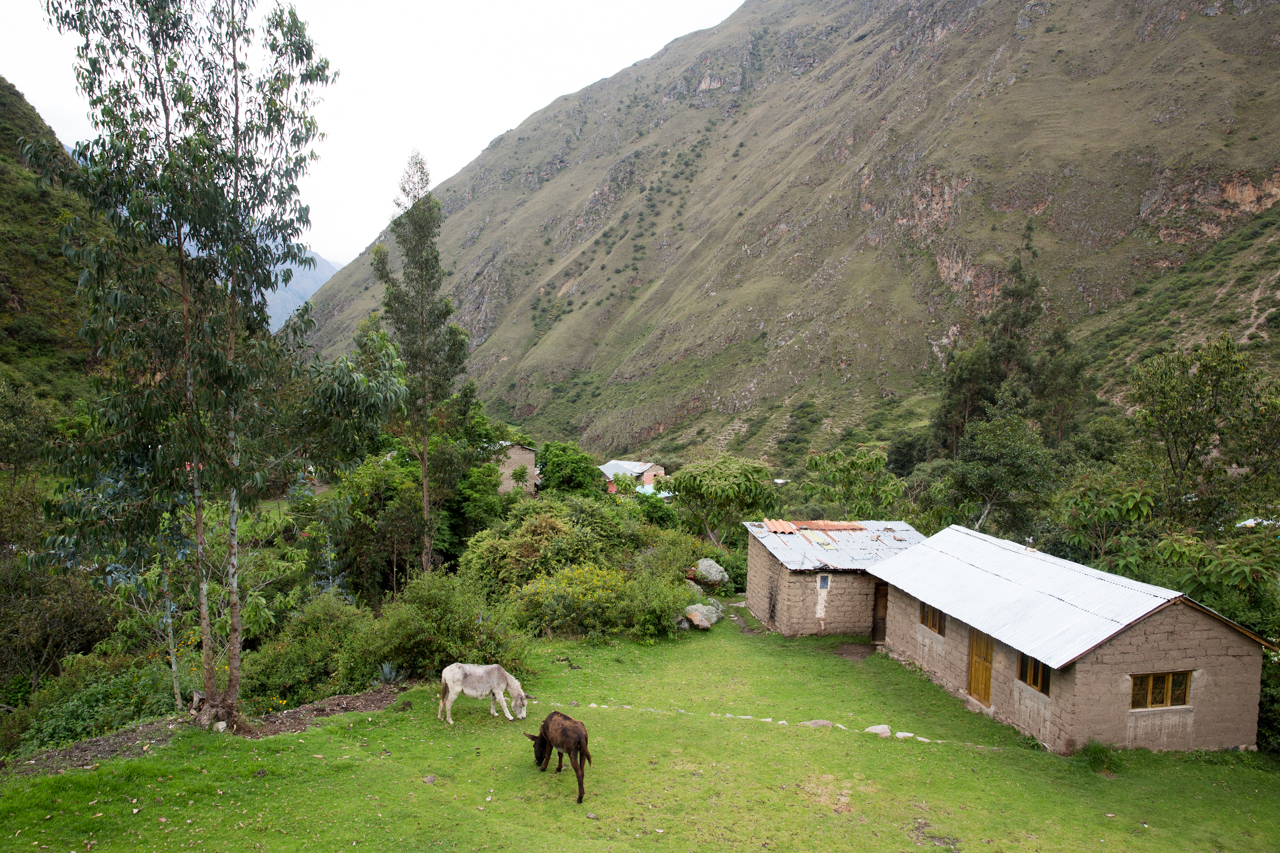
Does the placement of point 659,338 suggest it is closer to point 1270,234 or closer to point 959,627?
point 1270,234

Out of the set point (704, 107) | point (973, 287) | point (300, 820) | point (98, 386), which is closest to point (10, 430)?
point (98, 386)

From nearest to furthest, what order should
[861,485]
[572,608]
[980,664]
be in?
[980,664] < [572,608] < [861,485]

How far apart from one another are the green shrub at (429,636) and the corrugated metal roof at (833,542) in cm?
950

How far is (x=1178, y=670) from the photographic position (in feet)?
35.0

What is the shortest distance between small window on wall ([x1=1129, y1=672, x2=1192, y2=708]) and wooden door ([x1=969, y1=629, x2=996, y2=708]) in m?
2.33

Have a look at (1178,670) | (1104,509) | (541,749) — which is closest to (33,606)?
(541,749)

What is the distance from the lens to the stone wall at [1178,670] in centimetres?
1050

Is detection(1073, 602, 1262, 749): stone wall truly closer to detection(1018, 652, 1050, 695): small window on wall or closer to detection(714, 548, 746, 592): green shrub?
detection(1018, 652, 1050, 695): small window on wall

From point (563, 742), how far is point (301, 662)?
9161 millimetres

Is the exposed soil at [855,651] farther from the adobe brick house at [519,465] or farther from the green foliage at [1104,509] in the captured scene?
the adobe brick house at [519,465]

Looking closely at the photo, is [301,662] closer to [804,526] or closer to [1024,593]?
[804,526]

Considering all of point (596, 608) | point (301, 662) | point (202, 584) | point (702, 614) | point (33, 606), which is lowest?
point (702, 614)

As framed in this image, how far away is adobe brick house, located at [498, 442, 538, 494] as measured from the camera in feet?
137

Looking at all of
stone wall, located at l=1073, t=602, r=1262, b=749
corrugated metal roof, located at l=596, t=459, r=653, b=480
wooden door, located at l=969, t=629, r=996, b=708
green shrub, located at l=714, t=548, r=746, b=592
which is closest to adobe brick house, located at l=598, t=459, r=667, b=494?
corrugated metal roof, located at l=596, t=459, r=653, b=480
